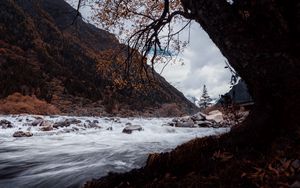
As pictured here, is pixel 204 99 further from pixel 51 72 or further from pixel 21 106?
pixel 21 106

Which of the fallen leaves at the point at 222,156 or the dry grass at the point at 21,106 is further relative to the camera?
the dry grass at the point at 21,106

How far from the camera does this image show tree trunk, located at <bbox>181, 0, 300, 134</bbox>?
3748mm

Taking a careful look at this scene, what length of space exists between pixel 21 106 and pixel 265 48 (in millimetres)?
44927

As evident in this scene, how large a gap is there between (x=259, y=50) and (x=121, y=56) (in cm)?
601

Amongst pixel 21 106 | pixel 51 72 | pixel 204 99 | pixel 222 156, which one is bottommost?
pixel 222 156

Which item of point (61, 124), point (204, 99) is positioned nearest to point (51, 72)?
point (204, 99)

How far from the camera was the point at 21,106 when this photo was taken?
1773 inches

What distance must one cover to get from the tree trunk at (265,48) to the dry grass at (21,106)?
41.7m

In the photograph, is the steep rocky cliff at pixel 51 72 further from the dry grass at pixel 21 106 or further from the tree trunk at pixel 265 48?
the tree trunk at pixel 265 48

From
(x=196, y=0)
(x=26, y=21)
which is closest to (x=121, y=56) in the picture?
(x=196, y=0)

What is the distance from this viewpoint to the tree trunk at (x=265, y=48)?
12.3 ft

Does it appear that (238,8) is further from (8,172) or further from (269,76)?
(8,172)

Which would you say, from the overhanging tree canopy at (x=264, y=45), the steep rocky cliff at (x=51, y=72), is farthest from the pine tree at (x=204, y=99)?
the overhanging tree canopy at (x=264, y=45)

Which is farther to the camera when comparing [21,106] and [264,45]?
[21,106]
